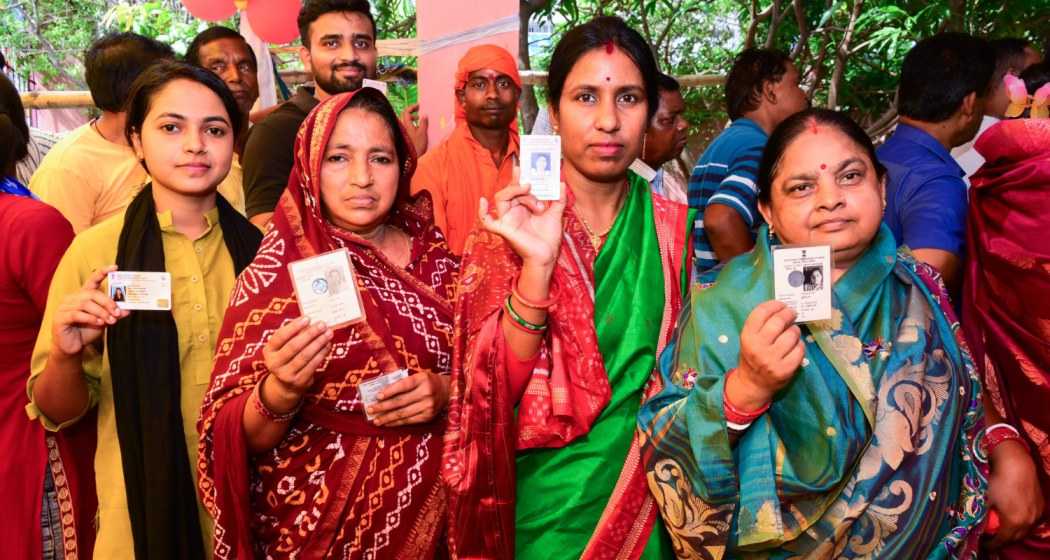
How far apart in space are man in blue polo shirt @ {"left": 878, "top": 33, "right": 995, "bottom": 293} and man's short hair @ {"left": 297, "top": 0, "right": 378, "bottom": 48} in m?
2.46

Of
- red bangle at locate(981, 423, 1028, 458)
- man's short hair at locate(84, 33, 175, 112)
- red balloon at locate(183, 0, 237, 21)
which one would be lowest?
red bangle at locate(981, 423, 1028, 458)

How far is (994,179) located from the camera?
92.3 inches

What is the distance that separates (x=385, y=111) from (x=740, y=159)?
2.06 meters

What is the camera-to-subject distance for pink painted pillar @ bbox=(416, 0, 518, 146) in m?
5.22

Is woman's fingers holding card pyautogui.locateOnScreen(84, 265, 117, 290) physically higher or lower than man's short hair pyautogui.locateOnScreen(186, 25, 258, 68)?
lower

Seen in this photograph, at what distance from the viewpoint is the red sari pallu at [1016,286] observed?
2.24m

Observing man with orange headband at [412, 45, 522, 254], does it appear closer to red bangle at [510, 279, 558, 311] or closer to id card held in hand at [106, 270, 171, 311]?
id card held in hand at [106, 270, 171, 311]

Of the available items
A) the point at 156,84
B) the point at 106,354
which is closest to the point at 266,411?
the point at 106,354

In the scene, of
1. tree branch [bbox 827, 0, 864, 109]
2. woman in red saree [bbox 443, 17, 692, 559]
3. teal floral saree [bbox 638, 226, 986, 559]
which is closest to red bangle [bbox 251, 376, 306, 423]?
woman in red saree [bbox 443, 17, 692, 559]

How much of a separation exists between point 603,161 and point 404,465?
94 centimetres

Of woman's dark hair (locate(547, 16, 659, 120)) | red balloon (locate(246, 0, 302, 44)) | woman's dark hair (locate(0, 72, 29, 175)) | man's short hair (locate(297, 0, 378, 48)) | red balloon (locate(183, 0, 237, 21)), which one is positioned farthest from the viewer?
red balloon (locate(183, 0, 237, 21))

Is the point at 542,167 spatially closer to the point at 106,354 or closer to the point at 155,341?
the point at 155,341

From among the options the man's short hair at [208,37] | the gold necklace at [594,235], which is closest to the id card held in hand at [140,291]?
the gold necklace at [594,235]

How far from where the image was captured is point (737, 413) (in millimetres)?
1802
